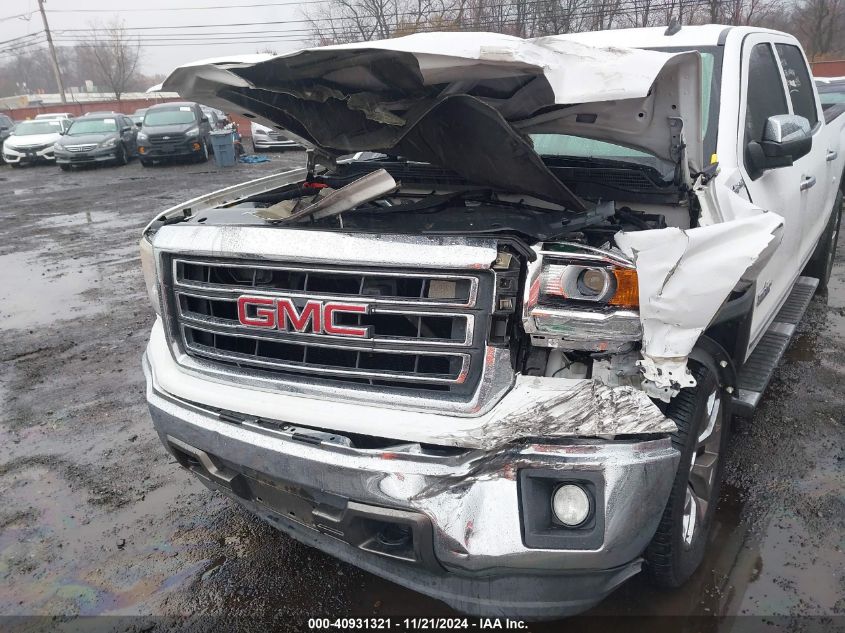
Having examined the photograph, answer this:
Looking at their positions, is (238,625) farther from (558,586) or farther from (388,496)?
(558,586)

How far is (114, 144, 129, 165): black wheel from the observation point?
2051 centimetres

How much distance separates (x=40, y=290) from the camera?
7.48 meters

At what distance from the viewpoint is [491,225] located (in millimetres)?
2271

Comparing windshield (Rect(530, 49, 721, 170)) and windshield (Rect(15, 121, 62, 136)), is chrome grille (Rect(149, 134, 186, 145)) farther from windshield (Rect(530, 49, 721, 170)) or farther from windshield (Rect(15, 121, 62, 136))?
windshield (Rect(530, 49, 721, 170))

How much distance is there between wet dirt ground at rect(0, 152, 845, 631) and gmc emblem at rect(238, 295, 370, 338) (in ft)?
3.73

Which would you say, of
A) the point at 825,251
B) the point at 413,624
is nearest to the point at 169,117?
the point at 825,251

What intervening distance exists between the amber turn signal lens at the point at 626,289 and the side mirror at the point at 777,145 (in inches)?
56.7

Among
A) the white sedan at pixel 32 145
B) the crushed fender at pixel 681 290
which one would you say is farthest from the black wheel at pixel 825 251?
the white sedan at pixel 32 145

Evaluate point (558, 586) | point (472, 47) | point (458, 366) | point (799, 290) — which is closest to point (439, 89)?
point (472, 47)

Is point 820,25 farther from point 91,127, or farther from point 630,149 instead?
point 630,149

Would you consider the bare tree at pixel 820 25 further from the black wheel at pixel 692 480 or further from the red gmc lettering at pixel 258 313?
the red gmc lettering at pixel 258 313

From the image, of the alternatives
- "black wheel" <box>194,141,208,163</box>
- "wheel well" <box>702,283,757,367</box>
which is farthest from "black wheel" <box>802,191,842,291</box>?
"black wheel" <box>194,141,208,163</box>

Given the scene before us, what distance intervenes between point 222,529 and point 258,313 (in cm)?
133

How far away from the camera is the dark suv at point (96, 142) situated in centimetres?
1988
